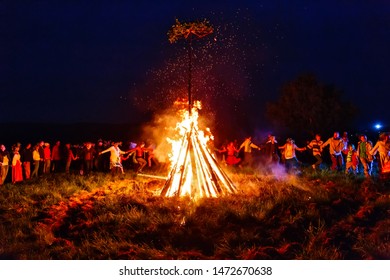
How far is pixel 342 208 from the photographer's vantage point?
8.95 meters

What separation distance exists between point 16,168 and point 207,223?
9.32 m

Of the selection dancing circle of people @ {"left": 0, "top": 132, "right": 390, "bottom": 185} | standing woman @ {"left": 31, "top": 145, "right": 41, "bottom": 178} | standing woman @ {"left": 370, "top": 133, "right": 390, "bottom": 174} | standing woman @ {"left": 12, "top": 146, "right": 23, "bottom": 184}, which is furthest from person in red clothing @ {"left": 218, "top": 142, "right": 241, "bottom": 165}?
standing woman @ {"left": 12, "top": 146, "right": 23, "bottom": 184}

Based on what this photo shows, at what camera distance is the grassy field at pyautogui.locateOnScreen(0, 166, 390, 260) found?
22.6ft

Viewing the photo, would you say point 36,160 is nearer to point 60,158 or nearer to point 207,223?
point 60,158

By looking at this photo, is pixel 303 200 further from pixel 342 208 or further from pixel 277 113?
pixel 277 113

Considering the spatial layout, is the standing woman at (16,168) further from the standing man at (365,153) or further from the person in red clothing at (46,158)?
the standing man at (365,153)

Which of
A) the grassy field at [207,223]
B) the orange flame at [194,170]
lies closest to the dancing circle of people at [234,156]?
the grassy field at [207,223]

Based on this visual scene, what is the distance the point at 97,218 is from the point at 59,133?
4955cm
